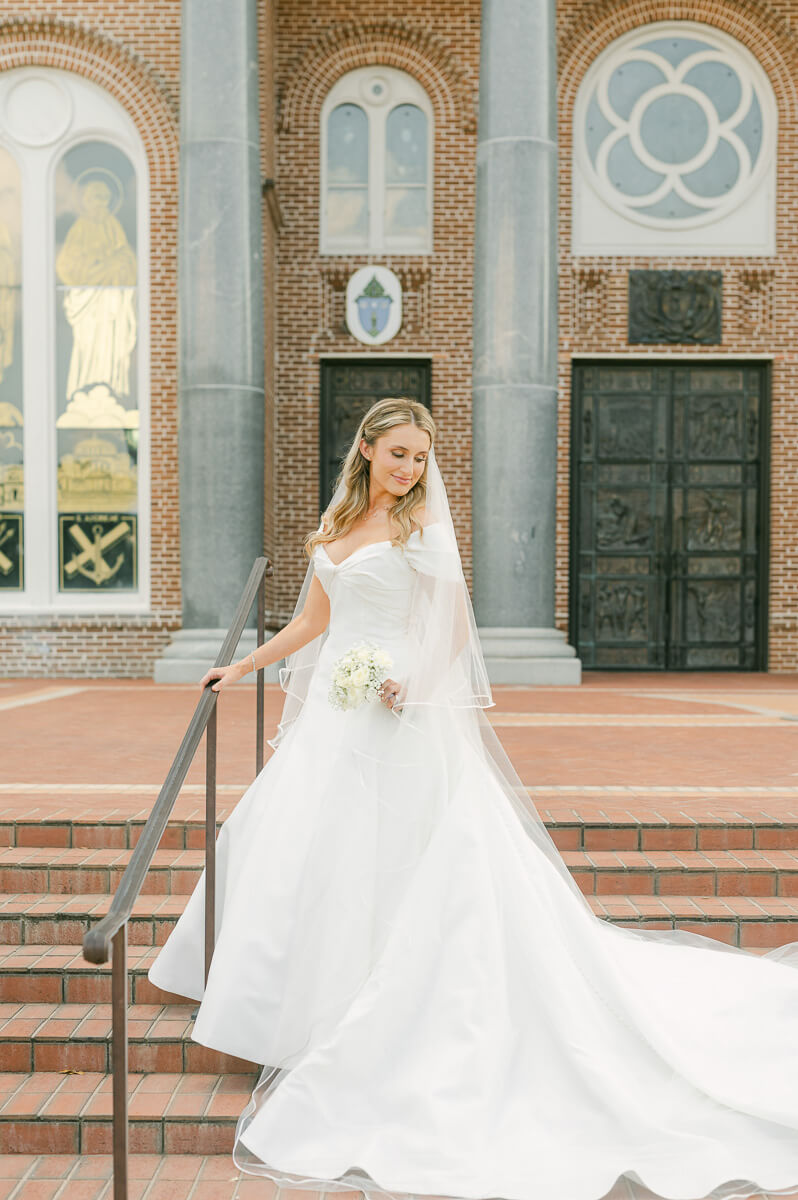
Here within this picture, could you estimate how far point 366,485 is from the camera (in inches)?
132

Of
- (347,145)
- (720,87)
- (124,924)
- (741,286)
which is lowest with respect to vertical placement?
(124,924)

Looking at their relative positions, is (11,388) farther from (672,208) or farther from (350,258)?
(672,208)

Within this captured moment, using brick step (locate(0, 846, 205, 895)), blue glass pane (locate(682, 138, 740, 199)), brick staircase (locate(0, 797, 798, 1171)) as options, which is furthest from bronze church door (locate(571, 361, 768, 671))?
brick step (locate(0, 846, 205, 895))

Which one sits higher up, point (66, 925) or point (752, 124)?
point (752, 124)

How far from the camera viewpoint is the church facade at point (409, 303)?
11.6 metres

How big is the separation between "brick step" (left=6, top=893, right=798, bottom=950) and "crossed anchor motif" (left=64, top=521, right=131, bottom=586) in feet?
26.0

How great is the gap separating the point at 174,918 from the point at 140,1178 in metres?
1.08

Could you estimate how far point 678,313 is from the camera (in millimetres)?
12852

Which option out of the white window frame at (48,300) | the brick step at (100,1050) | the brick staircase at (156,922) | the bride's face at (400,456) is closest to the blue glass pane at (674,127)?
the white window frame at (48,300)

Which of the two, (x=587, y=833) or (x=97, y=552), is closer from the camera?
(x=587, y=833)

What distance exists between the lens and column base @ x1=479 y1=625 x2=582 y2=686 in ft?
34.1

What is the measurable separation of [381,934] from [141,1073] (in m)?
0.99

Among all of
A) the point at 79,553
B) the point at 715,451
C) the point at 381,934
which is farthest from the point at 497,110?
the point at 381,934

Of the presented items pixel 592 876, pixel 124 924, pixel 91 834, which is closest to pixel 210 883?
pixel 124 924
